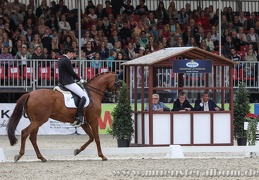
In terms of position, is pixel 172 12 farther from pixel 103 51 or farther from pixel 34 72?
pixel 34 72

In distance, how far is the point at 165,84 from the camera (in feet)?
76.5

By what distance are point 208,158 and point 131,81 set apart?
3807 mm

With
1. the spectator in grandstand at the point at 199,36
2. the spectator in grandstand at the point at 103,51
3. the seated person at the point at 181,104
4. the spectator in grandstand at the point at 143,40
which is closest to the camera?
the seated person at the point at 181,104

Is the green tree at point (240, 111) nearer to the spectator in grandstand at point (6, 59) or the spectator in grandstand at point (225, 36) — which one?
the spectator in grandstand at point (6, 59)

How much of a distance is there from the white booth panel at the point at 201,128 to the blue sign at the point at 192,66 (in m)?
1.03

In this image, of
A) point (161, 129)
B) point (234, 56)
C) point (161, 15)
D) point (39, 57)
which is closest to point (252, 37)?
point (234, 56)

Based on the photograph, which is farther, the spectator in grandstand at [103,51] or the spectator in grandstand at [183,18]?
the spectator in grandstand at [183,18]

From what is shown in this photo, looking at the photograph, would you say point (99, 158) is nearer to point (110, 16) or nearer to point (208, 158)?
point (208, 158)

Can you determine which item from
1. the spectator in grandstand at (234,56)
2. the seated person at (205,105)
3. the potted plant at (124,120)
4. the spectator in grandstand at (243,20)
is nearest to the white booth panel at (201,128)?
the seated person at (205,105)

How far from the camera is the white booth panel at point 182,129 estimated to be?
21953mm

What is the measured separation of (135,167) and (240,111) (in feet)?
23.4

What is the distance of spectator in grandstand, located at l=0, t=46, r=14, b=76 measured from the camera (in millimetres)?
28234

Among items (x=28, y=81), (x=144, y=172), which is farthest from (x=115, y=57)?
(x=144, y=172)

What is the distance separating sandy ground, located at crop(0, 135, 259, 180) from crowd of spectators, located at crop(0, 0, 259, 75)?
9127mm
